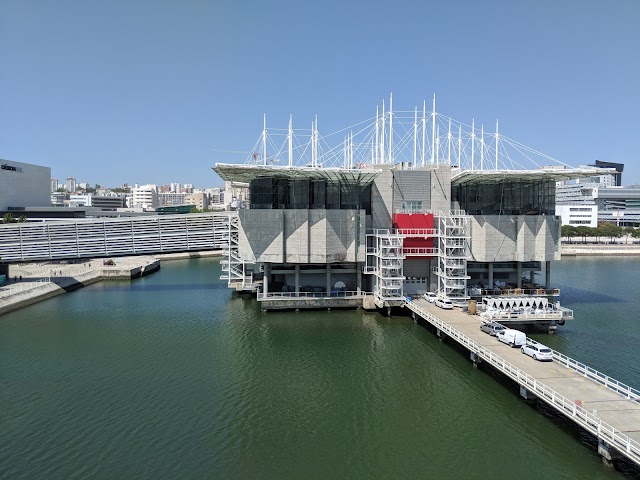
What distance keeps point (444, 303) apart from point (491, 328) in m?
11.4

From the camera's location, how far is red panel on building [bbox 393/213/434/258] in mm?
55312

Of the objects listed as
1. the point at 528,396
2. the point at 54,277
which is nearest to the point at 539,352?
the point at 528,396

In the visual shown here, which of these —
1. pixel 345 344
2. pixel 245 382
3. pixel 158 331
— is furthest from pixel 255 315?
pixel 245 382

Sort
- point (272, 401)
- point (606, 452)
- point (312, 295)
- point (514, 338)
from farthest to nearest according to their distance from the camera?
point (312, 295) < point (514, 338) < point (272, 401) < point (606, 452)

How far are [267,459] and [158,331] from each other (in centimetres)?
2733

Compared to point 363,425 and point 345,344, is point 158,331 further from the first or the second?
point 363,425

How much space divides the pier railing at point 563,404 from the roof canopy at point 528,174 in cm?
2264

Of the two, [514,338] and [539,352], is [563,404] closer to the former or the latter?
[539,352]

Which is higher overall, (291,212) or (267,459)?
(291,212)

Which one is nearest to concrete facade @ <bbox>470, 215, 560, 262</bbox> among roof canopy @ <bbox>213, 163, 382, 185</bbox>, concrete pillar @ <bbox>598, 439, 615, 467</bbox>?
roof canopy @ <bbox>213, 163, 382, 185</bbox>

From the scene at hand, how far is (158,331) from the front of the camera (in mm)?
46094

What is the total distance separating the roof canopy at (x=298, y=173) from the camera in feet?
160

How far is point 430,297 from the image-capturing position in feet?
174

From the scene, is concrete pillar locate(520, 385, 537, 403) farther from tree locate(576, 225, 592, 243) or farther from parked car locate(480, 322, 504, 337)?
tree locate(576, 225, 592, 243)
